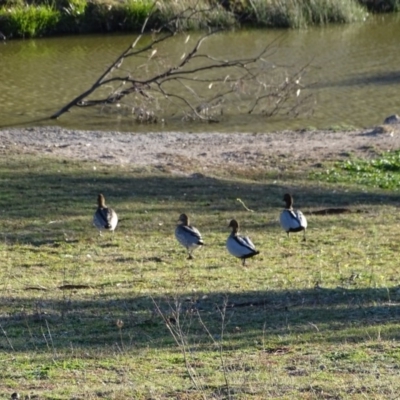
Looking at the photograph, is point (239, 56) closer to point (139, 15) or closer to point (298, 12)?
point (298, 12)

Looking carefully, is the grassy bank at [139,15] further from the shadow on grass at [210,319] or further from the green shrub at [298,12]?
the shadow on grass at [210,319]

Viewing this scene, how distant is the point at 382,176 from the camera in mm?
18766

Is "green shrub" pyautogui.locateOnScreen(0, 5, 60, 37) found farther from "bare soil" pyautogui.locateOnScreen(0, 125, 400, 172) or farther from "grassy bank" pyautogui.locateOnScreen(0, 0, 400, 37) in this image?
"bare soil" pyautogui.locateOnScreen(0, 125, 400, 172)

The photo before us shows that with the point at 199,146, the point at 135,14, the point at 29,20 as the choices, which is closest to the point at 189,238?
the point at 199,146

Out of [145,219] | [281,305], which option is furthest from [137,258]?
[281,305]

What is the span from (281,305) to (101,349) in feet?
6.88

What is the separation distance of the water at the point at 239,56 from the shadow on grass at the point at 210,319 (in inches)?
601

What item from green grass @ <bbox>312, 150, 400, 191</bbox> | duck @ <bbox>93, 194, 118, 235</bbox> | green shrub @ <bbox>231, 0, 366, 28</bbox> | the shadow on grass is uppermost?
green shrub @ <bbox>231, 0, 366, 28</bbox>

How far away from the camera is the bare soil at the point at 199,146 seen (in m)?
19.9

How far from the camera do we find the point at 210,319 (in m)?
9.06

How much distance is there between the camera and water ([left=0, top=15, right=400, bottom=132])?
85.0ft

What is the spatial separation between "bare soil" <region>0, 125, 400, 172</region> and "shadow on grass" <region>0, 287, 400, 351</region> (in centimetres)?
916

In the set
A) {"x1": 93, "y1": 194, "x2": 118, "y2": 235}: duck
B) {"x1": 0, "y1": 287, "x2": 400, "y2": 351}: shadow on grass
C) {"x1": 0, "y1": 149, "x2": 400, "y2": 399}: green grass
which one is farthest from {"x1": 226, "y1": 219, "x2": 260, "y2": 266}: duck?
{"x1": 93, "y1": 194, "x2": 118, "y2": 235}: duck

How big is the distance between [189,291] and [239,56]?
23.9m
